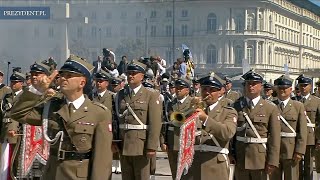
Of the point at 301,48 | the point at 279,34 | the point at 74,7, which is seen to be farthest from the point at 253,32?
the point at 74,7

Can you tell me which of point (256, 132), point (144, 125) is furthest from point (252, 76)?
point (144, 125)

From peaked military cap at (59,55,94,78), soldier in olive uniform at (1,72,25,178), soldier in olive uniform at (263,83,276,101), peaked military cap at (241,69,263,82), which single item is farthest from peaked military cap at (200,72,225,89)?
soldier in olive uniform at (263,83,276,101)

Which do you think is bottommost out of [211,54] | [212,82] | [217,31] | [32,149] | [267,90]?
[32,149]

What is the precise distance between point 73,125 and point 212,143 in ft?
6.32

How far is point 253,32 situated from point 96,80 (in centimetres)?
9145

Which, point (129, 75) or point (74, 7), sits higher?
point (74, 7)

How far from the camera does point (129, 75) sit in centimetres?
1005

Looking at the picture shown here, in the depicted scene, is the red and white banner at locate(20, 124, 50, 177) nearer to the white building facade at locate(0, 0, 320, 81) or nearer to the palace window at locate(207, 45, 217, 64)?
the white building facade at locate(0, 0, 320, 81)

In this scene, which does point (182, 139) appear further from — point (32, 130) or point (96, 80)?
point (96, 80)

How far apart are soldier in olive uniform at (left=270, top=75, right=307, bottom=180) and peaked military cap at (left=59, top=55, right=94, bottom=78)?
4.42m

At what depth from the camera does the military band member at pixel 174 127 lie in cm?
1129

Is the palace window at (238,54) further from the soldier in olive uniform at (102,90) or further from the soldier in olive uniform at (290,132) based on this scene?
the soldier in olive uniform at (290,132)

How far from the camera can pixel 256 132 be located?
892cm

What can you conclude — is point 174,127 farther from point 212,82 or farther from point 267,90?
point 212,82
